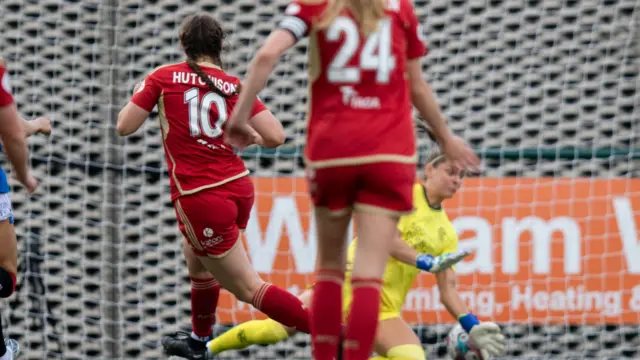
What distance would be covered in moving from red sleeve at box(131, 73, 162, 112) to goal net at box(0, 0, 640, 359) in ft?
8.54

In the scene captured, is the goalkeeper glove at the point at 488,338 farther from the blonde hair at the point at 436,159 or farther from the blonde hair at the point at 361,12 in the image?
the blonde hair at the point at 361,12

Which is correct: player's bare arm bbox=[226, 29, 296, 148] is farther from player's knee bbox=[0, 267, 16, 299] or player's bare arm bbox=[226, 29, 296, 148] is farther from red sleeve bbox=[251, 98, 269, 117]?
player's knee bbox=[0, 267, 16, 299]

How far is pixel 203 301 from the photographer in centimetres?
519

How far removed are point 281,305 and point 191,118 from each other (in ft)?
2.98

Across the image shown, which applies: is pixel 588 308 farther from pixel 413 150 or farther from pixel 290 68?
pixel 413 150

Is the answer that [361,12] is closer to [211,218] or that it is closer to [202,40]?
[202,40]

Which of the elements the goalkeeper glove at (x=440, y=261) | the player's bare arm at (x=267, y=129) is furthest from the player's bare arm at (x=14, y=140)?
the goalkeeper glove at (x=440, y=261)

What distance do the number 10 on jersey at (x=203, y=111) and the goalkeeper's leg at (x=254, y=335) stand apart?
1.03 metres

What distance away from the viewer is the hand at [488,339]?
495 centimetres

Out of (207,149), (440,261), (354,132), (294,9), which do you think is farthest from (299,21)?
(207,149)

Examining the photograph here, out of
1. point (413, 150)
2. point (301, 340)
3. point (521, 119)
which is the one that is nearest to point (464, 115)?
point (521, 119)

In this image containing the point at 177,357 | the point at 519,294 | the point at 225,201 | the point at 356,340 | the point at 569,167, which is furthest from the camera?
the point at 569,167

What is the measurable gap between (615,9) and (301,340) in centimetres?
327

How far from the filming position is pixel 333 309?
132 inches
